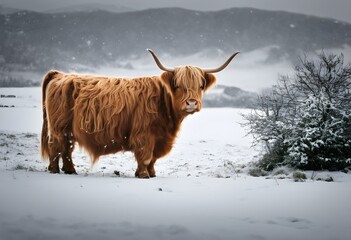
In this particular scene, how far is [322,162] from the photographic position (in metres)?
6.09

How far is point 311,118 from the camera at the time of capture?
6.35 meters

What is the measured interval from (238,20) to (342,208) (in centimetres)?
10911

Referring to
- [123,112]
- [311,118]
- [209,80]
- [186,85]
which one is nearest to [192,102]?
[186,85]

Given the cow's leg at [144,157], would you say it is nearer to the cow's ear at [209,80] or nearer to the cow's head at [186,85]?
the cow's head at [186,85]

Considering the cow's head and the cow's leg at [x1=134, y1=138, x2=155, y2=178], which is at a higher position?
the cow's head

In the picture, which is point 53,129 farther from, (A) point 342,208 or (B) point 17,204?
(A) point 342,208

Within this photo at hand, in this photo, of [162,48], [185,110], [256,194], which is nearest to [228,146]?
[185,110]

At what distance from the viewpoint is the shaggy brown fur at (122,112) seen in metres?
5.71

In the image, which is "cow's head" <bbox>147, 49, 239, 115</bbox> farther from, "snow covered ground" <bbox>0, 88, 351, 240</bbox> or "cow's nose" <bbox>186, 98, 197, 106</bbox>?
"snow covered ground" <bbox>0, 88, 351, 240</bbox>

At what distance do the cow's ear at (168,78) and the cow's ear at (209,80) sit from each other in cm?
56

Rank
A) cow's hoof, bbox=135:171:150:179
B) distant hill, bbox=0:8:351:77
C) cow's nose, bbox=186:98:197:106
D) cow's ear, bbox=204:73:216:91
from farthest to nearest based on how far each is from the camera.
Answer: distant hill, bbox=0:8:351:77 < cow's ear, bbox=204:73:216:91 < cow's hoof, bbox=135:171:150:179 < cow's nose, bbox=186:98:197:106

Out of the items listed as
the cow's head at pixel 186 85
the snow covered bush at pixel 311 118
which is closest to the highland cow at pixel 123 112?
the cow's head at pixel 186 85

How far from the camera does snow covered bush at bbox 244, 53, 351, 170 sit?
610 cm

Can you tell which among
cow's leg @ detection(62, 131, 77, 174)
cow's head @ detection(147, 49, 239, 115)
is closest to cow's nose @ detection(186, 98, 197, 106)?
cow's head @ detection(147, 49, 239, 115)
